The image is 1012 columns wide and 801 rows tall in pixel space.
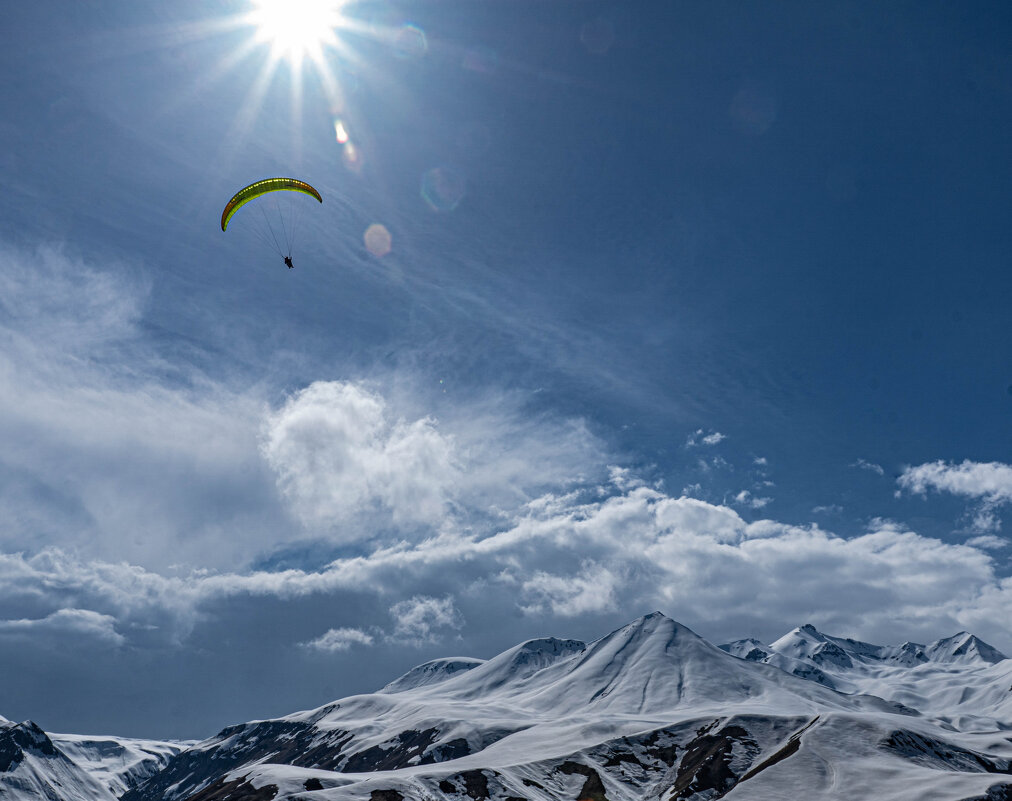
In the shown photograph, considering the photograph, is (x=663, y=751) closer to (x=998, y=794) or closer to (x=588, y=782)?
(x=588, y=782)

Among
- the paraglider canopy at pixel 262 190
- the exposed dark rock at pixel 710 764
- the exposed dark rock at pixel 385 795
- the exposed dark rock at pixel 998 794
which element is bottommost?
the exposed dark rock at pixel 998 794

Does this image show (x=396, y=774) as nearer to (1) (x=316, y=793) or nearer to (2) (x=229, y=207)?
(1) (x=316, y=793)

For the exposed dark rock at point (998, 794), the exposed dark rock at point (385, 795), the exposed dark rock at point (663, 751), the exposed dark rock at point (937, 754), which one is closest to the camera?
the exposed dark rock at point (998, 794)

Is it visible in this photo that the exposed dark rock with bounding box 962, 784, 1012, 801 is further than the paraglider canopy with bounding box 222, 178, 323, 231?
Yes

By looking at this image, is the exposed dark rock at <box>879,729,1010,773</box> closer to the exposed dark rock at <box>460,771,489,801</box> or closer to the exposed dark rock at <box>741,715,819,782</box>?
the exposed dark rock at <box>741,715,819,782</box>

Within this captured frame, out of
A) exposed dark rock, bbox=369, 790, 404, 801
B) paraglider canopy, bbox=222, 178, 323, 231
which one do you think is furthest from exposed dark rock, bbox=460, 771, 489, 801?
paraglider canopy, bbox=222, 178, 323, 231

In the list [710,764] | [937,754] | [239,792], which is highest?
[937,754]

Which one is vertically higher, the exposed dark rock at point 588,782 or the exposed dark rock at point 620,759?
the exposed dark rock at point 620,759

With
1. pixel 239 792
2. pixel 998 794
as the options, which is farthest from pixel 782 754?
pixel 239 792

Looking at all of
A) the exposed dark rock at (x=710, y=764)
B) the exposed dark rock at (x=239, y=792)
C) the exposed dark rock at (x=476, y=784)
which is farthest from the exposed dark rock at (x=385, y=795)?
the exposed dark rock at (x=710, y=764)

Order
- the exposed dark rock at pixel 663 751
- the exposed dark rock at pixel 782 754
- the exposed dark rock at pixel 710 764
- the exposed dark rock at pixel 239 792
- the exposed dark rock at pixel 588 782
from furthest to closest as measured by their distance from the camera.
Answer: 1. the exposed dark rock at pixel 663 751
2. the exposed dark rock at pixel 710 764
3. the exposed dark rock at pixel 782 754
4. the exposed dark rock at pixel 588 782
5. the exposed dark rock at pixel 239 792

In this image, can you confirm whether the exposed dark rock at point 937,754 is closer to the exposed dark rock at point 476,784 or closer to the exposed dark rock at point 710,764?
the exposed dark rock at point 710,764

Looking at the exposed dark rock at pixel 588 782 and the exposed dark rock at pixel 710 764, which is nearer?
the exposed dark rock at pixel 588 782
